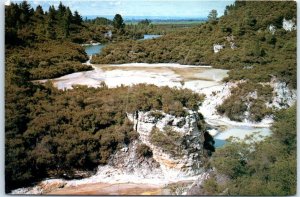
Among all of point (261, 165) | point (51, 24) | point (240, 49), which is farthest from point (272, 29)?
point (51, 24)

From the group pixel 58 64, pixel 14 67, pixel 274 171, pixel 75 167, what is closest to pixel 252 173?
pixel 274 171

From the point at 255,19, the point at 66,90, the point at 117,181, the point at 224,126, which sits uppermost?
the point at 255,19

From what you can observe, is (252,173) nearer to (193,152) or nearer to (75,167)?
(193,152)

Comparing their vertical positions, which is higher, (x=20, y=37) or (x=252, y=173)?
(x=20, y=37)

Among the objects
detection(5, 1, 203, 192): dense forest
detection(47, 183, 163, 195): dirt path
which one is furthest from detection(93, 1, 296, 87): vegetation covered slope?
detection(47, 183, 163, 195): dirt path

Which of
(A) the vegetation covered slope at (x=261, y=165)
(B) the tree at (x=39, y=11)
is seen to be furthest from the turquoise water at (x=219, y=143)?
(B) the tree at (x=39, y=11)

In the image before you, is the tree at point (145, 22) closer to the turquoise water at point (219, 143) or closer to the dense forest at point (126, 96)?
the dense forest at point (126, 96)

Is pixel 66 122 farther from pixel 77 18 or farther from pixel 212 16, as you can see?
pixel 212 16
